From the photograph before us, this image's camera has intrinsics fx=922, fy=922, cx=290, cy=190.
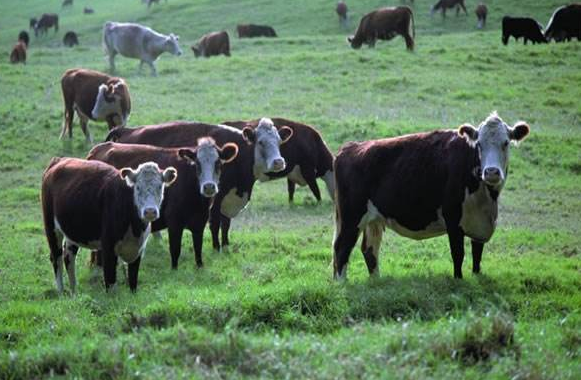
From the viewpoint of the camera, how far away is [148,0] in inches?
2459

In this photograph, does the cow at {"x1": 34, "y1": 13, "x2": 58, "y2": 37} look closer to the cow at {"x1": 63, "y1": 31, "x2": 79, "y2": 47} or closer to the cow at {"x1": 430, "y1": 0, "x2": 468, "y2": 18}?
the cow at {"x1": 63, "y1": 31, "x2": 79, "y2": 47}

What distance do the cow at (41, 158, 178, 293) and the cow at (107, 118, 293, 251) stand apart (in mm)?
2900

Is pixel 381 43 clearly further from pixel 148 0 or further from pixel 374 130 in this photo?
pixel 148 0

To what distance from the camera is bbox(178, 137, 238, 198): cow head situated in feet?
40.9

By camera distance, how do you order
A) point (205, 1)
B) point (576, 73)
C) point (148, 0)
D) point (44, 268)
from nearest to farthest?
point (44, 268), point (576, 73), point (205, 1), point (148, 0)

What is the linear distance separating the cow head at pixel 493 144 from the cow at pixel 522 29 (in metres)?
27.3

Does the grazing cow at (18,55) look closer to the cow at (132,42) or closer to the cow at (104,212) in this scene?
the cow at (132,42)

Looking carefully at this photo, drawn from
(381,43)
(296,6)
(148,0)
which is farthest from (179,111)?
(148,0)

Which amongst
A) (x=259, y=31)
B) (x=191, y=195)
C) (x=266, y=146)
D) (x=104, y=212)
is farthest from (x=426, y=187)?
(x=259, y=31)

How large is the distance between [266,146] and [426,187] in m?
4.59

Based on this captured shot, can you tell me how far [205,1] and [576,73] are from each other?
33.8 m

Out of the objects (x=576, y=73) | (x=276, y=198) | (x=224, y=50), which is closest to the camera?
(x=276, y=198)

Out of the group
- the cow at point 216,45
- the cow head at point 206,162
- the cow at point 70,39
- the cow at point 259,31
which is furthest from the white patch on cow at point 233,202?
the cow at point 70,39

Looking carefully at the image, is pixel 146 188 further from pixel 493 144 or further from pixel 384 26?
pixel 384 26
